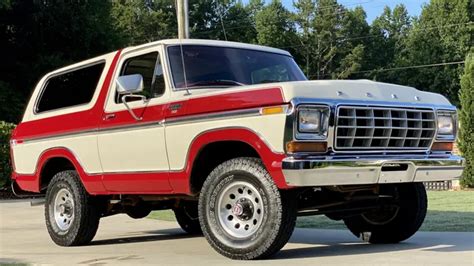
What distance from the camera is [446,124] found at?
701 cm

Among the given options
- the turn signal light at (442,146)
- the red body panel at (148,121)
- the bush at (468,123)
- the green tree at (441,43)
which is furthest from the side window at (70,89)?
the green tree at (441,43)

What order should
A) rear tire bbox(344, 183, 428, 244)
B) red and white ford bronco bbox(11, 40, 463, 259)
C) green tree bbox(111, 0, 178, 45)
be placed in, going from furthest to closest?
green tree bbox(111, 0, 178, 45) < rear tire bbox(344, 183, 428, 244) < red and white ford bronco bbox(11, 40, 463, 259)

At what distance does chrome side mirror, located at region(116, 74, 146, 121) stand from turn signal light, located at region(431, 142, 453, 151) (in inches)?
122

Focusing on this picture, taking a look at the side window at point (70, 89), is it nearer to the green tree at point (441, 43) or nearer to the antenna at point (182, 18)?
the antenna at point (182, 18)

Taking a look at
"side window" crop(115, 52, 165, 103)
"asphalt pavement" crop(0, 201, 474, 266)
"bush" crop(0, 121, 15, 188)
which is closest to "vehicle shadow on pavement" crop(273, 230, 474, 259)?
"asphalt pavement" crop(0, 201, 474, 266)

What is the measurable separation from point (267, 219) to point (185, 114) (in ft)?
4.61

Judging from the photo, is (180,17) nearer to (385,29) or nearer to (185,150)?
(185,150)

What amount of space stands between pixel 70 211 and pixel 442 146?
4.55 m

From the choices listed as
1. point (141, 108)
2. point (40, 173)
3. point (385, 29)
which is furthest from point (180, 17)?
point (385, 29)

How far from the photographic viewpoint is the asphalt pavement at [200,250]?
21.2 ft

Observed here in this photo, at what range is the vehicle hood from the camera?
5891mm

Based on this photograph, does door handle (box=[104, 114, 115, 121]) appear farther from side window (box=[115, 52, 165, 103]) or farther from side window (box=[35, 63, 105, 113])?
side window (box=[35, 63, 105, 113])

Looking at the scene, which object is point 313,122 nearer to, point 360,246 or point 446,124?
point 446,124

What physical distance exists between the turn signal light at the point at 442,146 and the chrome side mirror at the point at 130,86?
311 cm
